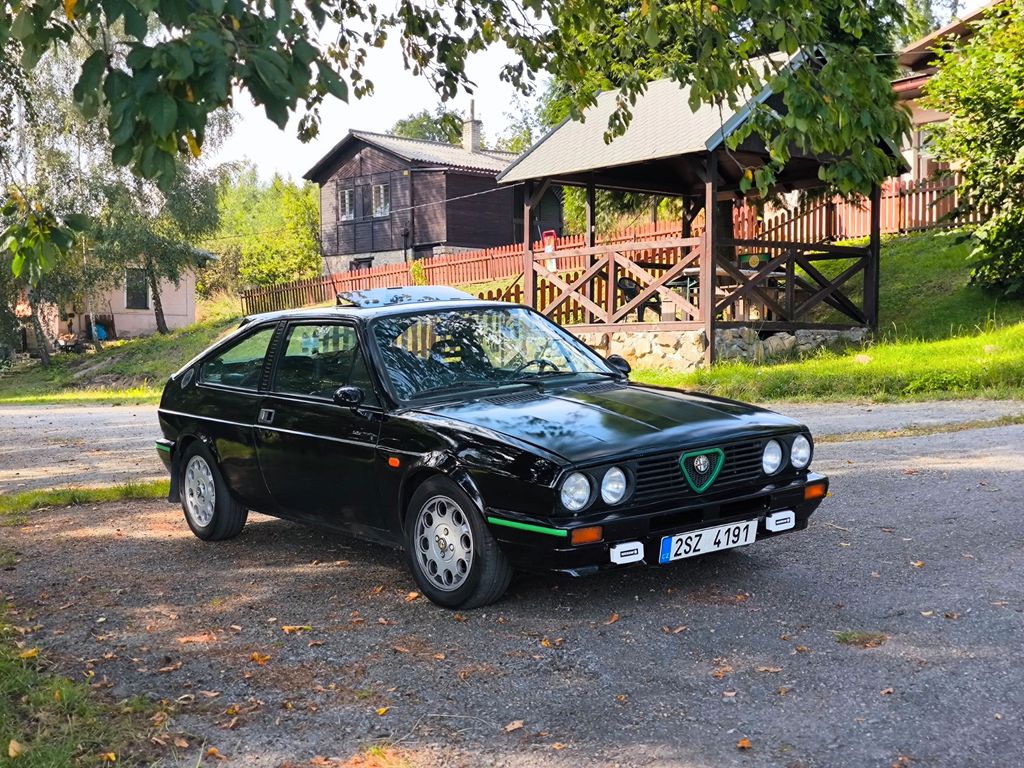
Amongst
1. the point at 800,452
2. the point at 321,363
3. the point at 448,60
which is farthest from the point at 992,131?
the point at 321,363

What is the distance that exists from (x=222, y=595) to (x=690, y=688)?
2827mm

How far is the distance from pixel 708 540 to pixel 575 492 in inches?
30.5

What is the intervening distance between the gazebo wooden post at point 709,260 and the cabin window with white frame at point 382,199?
1297 inches

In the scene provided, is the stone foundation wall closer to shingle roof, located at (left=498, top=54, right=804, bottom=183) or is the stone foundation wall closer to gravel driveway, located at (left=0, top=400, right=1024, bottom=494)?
shingle roof, located at (left=498, top=54, right=804, bottom=183)

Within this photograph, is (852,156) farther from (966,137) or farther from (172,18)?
(966,137)

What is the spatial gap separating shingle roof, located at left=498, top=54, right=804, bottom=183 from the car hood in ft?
37.0

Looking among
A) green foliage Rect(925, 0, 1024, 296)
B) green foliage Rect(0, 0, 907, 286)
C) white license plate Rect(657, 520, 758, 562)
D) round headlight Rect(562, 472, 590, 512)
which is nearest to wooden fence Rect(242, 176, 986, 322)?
green foliage Rect(925, 0, 1024, 296)

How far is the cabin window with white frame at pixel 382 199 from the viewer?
4981 centimetres

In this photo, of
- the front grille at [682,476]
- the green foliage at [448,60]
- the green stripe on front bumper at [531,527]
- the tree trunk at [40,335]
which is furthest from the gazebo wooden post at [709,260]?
the tree trunk at [40,335]

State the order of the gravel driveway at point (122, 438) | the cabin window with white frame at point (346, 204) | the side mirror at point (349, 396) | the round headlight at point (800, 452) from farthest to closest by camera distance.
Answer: the cabin window with white frame at point (346, 204) < the gravel driveway at point (122, 438) < the side mirror at point (349, 396) < the round headlight at point (800, 452)

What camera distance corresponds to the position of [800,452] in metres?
5.77

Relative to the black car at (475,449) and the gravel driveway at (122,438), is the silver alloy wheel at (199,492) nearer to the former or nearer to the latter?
the black car at (475,449)

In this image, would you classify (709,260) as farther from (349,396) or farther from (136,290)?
(136,290)

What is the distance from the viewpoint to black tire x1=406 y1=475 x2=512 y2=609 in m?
5.22
